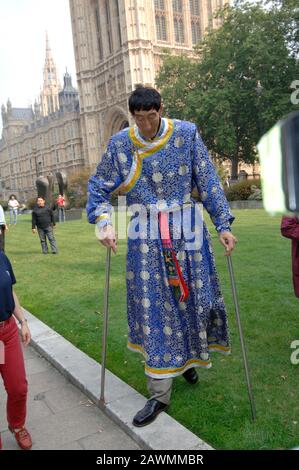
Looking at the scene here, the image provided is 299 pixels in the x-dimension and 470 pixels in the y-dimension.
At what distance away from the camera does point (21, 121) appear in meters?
124

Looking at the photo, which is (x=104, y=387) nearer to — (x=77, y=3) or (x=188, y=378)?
(x=188, y=378)

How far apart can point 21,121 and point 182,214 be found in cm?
12982

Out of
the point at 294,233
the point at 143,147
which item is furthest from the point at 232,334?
the point at 143,147

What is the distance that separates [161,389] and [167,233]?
3.56 feet

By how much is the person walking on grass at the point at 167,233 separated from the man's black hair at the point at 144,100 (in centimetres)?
11

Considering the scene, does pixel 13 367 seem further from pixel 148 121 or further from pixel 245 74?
pixel 245 74

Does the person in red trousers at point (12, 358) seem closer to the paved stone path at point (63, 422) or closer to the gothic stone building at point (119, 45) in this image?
the paved stone path at point (63, 422)

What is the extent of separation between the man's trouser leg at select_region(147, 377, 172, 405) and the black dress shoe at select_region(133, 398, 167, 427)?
1.1 inches

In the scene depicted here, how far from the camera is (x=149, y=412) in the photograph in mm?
2980

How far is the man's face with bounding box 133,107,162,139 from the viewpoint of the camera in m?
2.91

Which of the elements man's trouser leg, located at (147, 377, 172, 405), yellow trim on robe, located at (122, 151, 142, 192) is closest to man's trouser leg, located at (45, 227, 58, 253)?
yellow trim on robe, located at (122, 151, 142, 192)

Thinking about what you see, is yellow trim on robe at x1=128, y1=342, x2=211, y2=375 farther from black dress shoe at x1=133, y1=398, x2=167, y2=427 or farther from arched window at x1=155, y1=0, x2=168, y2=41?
arched window at x1=155, y1=0, x2=168, y2=41

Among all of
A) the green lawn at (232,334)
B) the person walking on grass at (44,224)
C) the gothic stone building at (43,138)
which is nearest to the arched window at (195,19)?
the gothic stone building at (43,138)
